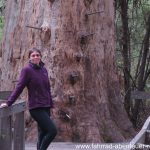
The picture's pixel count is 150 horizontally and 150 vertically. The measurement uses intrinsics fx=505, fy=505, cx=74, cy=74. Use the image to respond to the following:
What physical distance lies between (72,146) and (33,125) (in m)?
1.19

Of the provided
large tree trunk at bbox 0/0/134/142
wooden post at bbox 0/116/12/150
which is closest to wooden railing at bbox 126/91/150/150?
wooden post at bbox 0/116/12/150

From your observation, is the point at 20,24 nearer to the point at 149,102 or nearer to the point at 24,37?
the point at 24,37

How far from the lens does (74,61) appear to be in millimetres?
9820

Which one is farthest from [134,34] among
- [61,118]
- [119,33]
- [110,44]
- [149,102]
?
[61,118]

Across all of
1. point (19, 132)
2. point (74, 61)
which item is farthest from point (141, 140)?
point (74, 61)

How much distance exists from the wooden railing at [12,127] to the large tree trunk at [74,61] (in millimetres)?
2897

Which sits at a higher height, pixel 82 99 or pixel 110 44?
pixel 110 44

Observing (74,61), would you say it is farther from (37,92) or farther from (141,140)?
(141,140)

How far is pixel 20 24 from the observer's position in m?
10.3

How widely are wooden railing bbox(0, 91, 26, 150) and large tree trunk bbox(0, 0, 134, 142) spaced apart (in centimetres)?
290

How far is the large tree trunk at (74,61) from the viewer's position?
9703 mm

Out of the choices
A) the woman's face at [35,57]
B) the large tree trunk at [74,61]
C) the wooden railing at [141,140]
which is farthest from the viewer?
the large tree trunk at [74,61]

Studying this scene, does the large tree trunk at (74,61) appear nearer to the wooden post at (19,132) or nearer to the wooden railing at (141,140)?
the wooden post at (19,132)

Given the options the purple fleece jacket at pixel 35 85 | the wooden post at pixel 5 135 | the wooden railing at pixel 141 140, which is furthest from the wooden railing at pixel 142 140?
the wooden post at pixel 5 135
